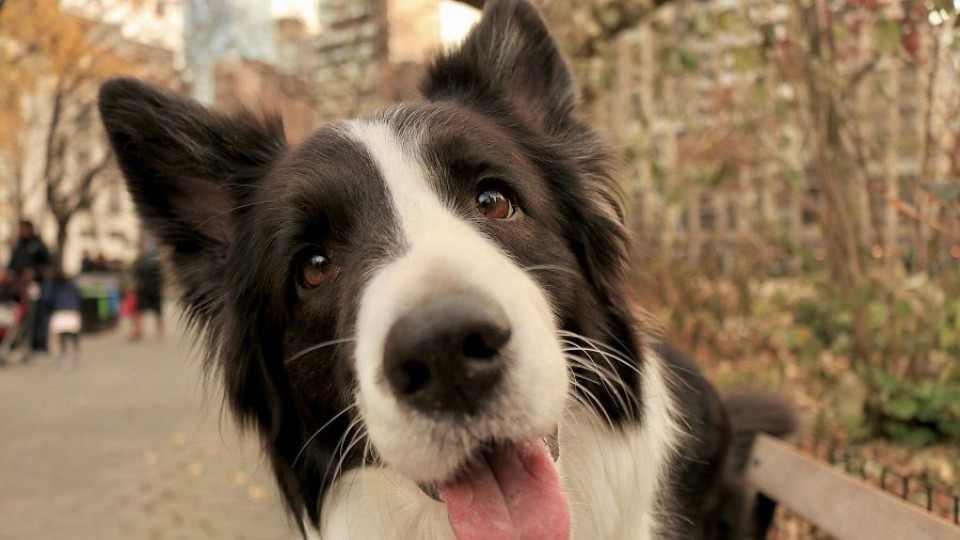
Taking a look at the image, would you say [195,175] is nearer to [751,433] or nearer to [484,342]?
[484,342]

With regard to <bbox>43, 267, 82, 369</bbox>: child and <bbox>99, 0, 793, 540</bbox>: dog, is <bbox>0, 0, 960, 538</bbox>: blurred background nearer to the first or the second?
<bbox>99, 0, 793, 540</bbox>: dog

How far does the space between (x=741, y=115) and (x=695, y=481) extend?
4.45 m

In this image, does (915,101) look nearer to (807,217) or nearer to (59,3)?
(807,217)

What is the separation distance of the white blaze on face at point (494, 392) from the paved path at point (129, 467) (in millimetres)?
1236

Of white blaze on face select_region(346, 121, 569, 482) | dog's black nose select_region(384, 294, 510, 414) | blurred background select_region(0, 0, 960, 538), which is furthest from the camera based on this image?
blurred background select_region(0, 0, 960, 538)

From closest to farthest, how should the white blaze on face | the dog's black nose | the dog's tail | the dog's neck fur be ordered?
the dog's black nose → the white blaze on face → the dog's neck fur → the dog's tail

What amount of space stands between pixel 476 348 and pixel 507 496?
535 mm

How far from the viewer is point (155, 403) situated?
34.9 feet

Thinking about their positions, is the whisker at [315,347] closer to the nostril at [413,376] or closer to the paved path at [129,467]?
the nostril at [413,376]

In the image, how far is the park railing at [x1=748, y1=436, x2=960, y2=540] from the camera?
257 cm

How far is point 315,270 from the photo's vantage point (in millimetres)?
2613

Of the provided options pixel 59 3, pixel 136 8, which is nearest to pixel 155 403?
pixel 59 3

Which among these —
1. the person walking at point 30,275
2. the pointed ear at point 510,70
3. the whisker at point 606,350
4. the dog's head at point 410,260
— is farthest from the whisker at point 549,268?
the person walking at point 30,275

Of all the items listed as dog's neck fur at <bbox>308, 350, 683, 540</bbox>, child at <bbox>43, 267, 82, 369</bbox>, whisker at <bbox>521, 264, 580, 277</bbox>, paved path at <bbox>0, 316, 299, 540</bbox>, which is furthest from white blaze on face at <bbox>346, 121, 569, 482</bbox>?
child at <bbox>43, 267, 82, 369</bbox>
